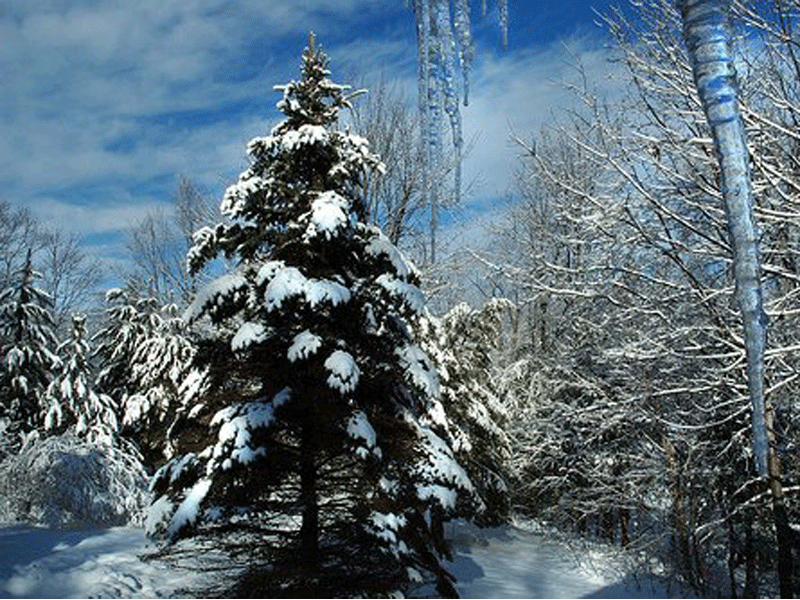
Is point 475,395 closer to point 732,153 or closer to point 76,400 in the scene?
point 76,400

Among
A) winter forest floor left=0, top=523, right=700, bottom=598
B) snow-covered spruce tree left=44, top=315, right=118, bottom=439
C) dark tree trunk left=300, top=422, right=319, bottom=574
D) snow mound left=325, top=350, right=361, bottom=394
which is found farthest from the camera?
snow-covered spruce tree left=44, top=315, right=118, bottom=439

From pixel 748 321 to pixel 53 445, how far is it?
1542 cm

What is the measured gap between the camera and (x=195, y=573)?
380 inches

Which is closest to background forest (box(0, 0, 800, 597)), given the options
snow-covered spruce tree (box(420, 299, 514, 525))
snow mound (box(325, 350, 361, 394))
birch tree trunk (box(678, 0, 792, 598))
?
snow mound (box(325, 350, 361, 394))

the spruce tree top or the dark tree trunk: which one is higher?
the spruce tree top

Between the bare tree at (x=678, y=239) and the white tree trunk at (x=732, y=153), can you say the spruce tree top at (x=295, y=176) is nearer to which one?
the bare tree at (x=678, y=239)

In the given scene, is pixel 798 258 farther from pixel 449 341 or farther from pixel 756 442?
pixel 449 341

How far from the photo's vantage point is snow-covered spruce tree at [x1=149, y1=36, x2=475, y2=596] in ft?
21.1

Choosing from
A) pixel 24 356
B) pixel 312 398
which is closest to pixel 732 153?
pixel 312 398

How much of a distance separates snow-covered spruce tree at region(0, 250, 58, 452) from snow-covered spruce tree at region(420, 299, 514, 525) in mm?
10051

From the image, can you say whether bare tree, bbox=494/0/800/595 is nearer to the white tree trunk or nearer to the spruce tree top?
the spruce tree top

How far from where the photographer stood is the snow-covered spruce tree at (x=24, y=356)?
15.0 meters

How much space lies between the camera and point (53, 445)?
13.7 meters

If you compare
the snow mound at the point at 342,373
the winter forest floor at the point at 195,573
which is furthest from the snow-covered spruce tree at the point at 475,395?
the snow mound at the point at 342,373
